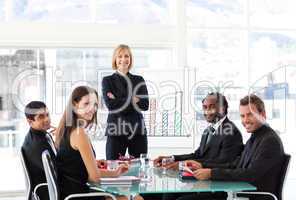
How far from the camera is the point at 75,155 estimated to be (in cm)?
308

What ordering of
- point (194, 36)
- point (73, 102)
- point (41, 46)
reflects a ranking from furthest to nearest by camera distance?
point (194, 36), point (41, 46), point (73, 102)

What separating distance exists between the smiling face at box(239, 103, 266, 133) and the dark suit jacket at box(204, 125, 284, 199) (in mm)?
99

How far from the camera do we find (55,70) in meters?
5.82

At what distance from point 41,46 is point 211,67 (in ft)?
7.19

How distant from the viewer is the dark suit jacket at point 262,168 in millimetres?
3066

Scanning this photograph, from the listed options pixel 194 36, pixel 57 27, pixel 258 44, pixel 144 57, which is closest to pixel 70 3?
pixel 57 27

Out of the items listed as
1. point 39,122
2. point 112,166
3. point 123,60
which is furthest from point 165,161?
point 123,60

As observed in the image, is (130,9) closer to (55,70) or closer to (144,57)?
(144,57)

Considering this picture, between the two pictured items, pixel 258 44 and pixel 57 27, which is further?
pixel 258 44

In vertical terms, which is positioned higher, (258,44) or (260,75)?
(258,44)

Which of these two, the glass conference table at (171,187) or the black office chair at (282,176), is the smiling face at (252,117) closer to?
the black office chair at (282,176)

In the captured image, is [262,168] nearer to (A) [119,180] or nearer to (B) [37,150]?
(A) [119,180]

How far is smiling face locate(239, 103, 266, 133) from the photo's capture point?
3336mm

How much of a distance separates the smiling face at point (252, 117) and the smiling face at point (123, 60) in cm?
174
